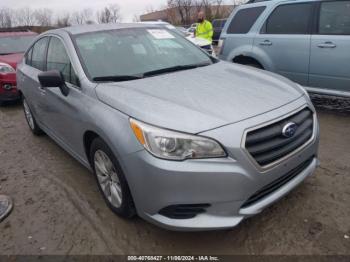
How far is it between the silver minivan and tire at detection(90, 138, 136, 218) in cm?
358

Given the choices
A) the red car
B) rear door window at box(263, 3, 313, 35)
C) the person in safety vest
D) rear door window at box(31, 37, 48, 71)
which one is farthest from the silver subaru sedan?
the person in safety vest

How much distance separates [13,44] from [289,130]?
793cm

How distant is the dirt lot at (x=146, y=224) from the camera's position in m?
2.47

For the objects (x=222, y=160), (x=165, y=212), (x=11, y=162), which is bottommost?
(x=11, y=162)

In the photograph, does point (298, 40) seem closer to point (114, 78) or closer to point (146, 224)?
point (114, 78)

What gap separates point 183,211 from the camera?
2.21m

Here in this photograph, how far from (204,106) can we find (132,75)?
958 mm

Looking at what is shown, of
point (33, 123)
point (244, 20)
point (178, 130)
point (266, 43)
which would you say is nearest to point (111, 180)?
point (178, 130)

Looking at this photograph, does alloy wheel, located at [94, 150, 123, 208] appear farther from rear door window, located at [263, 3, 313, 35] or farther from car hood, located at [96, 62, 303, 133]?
rear door window, located at [263, 3, 313, 35]

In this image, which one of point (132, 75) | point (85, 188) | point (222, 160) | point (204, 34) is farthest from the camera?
point (204, 34)

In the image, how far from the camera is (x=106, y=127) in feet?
8.05

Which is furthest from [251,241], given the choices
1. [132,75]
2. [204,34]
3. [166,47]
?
[204,34]

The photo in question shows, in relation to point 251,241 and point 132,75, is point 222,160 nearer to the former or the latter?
point 251,241

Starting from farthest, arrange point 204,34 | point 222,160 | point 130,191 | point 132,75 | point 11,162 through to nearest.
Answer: point 204,34, point 11,162, point 132,75, point 130,191, point 222,160
